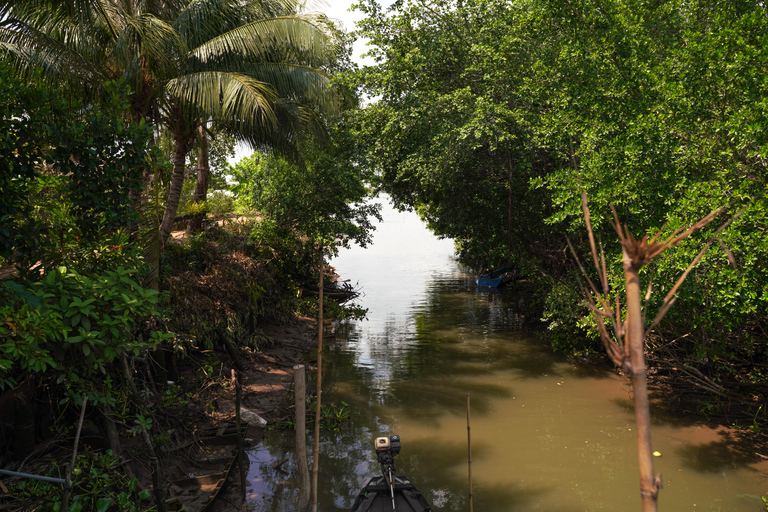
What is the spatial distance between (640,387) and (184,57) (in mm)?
10507

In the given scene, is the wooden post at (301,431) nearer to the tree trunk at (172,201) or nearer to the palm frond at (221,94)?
the palm frond at (221,94)

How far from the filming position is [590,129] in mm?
9297

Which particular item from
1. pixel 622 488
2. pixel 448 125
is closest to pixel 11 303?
pixel 622 488

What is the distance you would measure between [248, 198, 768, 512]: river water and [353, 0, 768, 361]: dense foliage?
5.91 feet

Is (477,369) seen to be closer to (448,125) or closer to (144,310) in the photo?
(448,125)

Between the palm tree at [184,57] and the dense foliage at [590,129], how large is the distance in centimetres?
253

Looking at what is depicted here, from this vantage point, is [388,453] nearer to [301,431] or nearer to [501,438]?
[301,431]

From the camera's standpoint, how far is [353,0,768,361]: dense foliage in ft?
24.2

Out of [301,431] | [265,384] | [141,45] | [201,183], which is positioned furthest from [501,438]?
[201,183]

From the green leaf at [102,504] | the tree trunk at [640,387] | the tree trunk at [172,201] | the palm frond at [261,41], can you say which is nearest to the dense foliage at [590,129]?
the palm frond at [261,41]

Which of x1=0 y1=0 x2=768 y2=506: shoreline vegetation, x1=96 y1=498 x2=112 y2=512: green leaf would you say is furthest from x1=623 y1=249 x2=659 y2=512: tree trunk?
x1=96 y1=498 x2=112 y2=512: green leaf

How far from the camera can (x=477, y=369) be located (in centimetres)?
1420

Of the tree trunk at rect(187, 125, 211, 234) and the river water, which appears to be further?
the tree trunk at rect(187, 125, 211, 234)

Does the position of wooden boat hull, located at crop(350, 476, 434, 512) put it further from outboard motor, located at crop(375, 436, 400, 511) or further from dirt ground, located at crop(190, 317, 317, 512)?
dirt ground, located at crop(190, 317, 317, 512)
